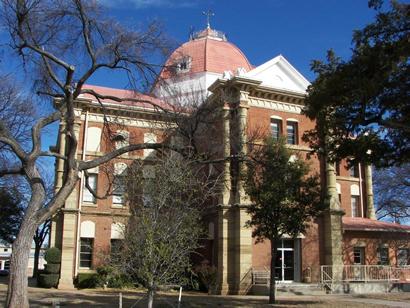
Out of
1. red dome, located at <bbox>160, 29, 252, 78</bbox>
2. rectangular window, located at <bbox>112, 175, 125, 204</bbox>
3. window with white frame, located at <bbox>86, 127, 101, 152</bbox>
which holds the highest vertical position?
red dome, located at <bbox>160, 29, 252, 78</bbox>

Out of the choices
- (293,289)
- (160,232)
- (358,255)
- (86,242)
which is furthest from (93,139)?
(160,232)

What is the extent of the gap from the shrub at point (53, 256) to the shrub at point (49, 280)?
0.85 metres

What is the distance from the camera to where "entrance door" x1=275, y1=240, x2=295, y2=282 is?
29172 millimetres

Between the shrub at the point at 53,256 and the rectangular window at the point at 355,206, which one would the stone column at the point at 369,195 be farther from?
the shrub at the point at 53,256

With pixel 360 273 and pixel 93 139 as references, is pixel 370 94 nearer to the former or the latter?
pixel 360 273

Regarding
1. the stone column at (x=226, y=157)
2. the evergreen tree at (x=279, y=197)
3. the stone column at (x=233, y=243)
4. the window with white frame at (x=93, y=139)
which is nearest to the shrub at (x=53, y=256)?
the window with white frame at (x=93, y=139)

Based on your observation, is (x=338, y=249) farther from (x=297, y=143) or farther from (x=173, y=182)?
(x=173, y=182)

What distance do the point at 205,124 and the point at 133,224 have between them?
584 centimetres

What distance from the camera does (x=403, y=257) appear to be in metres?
37.2

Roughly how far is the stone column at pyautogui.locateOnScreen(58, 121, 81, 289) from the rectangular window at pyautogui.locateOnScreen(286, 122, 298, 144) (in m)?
14.4

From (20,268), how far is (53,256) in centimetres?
1862

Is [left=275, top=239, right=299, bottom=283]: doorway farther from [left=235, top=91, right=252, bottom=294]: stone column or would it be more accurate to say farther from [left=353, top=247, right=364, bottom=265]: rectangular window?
[left=353, top=247, right=364, bottom=265]: rectangular window

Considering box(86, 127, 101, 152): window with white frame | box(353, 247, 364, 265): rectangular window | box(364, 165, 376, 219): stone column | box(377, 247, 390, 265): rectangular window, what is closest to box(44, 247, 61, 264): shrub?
box(86, 127, 101, 152): window with white frame

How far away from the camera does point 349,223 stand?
34.6 m
